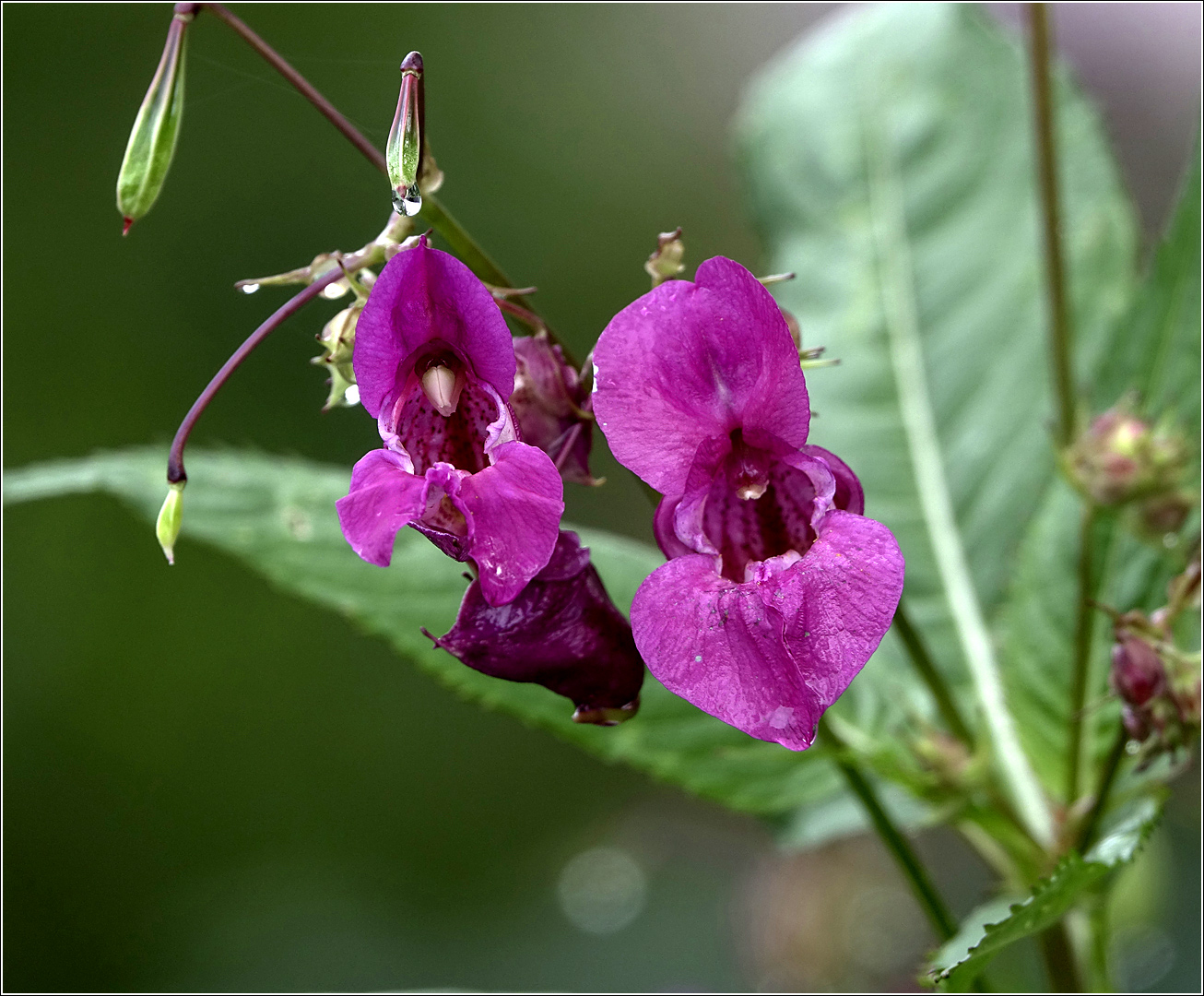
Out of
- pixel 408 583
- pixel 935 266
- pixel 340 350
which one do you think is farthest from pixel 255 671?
pixel 340 350

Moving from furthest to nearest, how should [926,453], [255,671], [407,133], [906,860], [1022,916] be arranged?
[255,671]
[926,453]
[906,860]
[1022,916]
[407,133]

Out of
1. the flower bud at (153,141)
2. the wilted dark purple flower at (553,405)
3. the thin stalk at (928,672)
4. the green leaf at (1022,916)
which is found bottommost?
the green leaf at (1022,916)

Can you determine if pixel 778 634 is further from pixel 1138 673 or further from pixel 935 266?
pixel 935 266

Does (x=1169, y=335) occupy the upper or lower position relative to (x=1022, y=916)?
upper

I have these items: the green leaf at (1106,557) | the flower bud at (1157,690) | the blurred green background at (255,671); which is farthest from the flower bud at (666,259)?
the blurred green background at (255,671)

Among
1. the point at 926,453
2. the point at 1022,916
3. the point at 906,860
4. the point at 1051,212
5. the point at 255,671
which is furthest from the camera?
the point at 255,671

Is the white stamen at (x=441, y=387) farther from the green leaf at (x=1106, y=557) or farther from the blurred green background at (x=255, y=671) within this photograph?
the blurred green background at (x=255, y=671)

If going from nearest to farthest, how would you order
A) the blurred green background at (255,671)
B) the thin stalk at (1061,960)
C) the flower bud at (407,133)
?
the flower bud at (407,133) → the thin stalk at (1061,960) → the blurred green background at (255,671)
